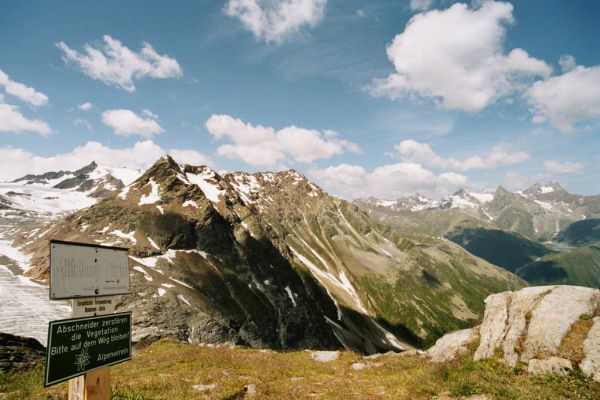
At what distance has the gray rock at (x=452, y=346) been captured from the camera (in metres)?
22.7

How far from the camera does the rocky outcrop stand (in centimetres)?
1692

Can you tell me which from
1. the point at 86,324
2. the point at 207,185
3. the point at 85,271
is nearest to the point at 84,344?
the point at 86,324

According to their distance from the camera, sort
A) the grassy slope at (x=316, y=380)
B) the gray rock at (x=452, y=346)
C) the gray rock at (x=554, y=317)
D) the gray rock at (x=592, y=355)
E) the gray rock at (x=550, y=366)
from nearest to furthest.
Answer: the grassy slope at (x=316, y=380) → the gray rock at (x=592, y=355) → the gray rock at (x=550, y=366) → the gray rock at (x=554, y=317) → the gray rock at (x=452, y=346)

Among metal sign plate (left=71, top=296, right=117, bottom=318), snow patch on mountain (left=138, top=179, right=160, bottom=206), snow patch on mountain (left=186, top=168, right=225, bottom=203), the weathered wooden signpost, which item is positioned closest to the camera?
the weathered wooden signpost

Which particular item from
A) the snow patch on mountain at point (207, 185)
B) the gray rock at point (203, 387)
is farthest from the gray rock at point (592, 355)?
the snow patch on mountain at point (207, 185)

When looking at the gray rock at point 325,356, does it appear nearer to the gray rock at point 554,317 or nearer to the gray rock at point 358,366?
the gray rock at point 358,366

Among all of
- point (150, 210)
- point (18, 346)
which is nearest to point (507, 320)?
point (18, 346)

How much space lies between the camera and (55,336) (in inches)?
348

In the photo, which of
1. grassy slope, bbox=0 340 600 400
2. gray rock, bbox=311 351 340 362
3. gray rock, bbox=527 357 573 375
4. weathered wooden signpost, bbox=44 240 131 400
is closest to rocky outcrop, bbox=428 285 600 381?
gray rock, bbox=527 357 573 375

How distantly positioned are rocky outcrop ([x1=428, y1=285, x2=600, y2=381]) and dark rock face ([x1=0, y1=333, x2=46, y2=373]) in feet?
82.3

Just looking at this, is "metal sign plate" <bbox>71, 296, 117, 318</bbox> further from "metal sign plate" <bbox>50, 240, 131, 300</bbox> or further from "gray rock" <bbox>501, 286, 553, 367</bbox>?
"gray rock" <bbox>501, 286, 553, 367</bbox>

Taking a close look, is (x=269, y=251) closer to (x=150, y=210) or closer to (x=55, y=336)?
(x=150, y=210)

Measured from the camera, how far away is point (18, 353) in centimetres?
2245

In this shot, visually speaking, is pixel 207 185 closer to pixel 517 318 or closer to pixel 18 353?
pixel 18 353
